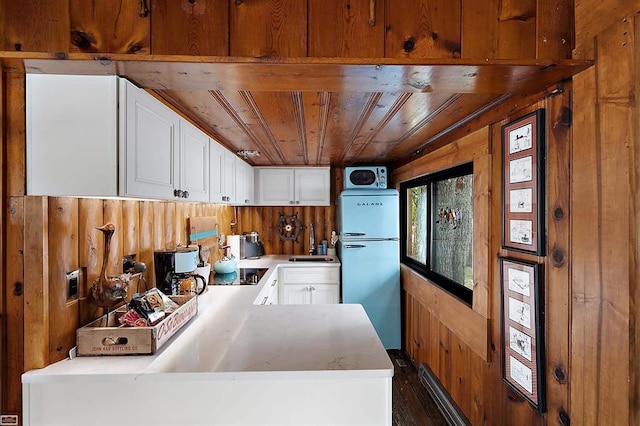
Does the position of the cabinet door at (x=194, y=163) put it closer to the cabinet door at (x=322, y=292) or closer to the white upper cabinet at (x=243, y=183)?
the white upper cabinet at (x=243, y=183)

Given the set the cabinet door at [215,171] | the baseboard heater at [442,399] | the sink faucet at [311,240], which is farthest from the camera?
the sink faucet at [311,240]

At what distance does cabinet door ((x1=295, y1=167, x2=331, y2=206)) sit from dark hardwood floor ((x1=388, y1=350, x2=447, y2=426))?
2006mm

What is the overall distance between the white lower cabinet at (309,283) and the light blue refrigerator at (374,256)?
0.19 meters

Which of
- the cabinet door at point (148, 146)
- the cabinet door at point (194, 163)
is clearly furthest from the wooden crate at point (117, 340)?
the cabinet door at point (194, 163)

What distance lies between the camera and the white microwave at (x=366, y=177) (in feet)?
11.1

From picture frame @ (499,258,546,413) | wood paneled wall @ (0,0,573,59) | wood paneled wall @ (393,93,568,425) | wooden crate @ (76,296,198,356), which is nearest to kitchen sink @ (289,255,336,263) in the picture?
wood paneled wall @ (393,93,568,425)

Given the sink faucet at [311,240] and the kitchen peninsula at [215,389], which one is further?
the sink faucet at [311,240]

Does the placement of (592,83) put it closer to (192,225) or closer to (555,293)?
(555,293)

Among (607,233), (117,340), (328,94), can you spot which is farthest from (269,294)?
(607,233)

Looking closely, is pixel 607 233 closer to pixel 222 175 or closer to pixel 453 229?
pixel 453 229

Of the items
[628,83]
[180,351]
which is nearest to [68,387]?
[180,351]

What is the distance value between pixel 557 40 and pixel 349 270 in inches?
101

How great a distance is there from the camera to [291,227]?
3965 millimetres

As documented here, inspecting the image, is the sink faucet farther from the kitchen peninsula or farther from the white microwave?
the kitchen peninsula
